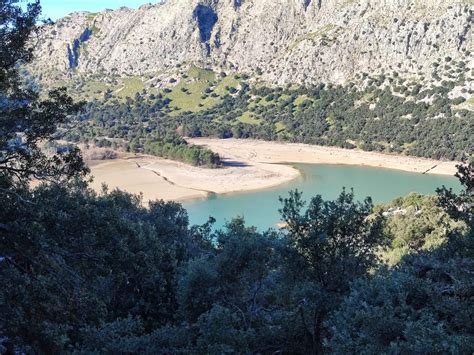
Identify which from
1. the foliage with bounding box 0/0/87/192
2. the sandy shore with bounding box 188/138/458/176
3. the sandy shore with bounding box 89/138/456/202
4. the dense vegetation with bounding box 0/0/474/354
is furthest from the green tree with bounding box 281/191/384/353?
the sandy shore with bounding box 188/138/458/176

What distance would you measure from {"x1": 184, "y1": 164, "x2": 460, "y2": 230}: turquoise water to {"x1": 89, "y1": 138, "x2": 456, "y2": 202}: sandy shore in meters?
3.77

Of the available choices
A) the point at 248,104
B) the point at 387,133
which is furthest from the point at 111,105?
the point at 387,133

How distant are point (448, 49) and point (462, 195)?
476ft

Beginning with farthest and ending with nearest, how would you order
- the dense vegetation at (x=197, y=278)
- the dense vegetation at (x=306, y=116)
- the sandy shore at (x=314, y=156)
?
the dense vegetation at (x=306, y=116)
the sandy shore at (x=314, y=156)
the dense vegetation at (x=197, y=278)

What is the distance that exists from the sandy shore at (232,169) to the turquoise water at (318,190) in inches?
148

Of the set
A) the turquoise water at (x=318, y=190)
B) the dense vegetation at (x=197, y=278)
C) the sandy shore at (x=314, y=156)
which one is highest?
the dense vegetation at (x=197, y=278)

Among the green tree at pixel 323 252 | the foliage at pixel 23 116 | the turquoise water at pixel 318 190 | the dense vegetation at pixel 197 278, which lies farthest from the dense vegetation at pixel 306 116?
the foliage at pixel 23 116

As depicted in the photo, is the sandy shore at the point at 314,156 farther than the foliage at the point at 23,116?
Yes

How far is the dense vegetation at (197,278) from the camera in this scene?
364 inches

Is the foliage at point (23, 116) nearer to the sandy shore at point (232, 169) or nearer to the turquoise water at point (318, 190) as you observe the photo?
the turquoise water at point (318, 190)

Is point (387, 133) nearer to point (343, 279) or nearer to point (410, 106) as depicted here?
point (410, 106)

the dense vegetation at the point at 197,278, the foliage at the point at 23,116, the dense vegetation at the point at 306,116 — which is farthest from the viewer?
the dense vegetation at the point at 306,116

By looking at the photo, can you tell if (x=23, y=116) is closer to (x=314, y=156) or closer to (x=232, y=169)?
(x=232, y=169)

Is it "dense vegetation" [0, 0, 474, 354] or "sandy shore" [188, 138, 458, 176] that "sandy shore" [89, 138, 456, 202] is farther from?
"dense vegetation" [0, 0, 474, 354]
